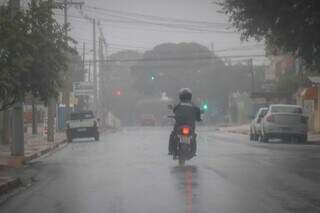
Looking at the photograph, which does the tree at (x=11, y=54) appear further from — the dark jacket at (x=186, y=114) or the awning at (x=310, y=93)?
the awning at (x=310, y=93)

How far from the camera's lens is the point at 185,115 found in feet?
71.2

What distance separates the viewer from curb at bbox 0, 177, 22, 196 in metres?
16.3

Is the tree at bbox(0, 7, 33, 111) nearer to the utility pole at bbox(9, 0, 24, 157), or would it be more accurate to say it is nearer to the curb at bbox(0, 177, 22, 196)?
the curb at bbox(0, 177, 22, 196)

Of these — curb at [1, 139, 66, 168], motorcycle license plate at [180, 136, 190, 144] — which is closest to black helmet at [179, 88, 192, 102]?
motorcycle license plate at [180, 136, 190, 144]

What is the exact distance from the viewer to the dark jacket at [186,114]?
70.9 ft

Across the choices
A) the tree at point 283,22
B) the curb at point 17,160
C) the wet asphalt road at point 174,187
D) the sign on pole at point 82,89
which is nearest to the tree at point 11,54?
the wet asphalt road at point 174,187

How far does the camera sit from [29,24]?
23203 mm

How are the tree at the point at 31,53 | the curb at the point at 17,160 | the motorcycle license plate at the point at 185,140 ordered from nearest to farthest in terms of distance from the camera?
the tree at the point at 31,53
the motorcycle license plate at the point at 185,140
the curb at the point at 17,160

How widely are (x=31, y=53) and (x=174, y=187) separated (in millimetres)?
9467

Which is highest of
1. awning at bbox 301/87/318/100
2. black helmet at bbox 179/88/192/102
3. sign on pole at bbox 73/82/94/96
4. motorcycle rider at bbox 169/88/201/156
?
sign on pole at bbox 73/82/94/96

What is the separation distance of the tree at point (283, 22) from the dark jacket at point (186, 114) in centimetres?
748

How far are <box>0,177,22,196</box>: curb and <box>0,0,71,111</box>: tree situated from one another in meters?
3.04

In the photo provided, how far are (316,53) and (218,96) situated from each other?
9106cm

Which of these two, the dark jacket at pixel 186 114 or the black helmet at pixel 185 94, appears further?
the black helmet at pixel 185 94
